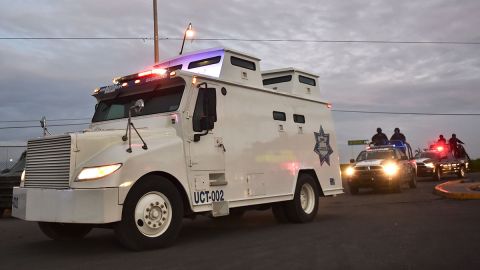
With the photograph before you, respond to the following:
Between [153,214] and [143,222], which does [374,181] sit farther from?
[143,222]

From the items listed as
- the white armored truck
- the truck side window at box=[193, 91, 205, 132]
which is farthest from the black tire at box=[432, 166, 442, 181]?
the truck side window at box=[193, 91, 205, 132]

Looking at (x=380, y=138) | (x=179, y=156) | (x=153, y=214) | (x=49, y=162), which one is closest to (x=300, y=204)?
(x=179, y=156)

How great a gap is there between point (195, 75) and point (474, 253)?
4919 millimetres

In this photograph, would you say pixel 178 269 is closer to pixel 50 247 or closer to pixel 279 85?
pixel 50 247

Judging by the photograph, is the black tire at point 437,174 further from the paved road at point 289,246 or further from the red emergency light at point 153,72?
the red emergency light at point 153,72

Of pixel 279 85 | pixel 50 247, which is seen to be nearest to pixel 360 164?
pixel 279 85

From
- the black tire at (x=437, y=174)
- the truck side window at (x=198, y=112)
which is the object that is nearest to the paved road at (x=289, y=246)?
the truck side window at (x=198, y=112)

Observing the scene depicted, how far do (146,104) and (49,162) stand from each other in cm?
199

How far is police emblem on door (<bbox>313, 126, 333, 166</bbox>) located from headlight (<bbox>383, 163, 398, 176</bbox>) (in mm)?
7659

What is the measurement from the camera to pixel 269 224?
10984 mm

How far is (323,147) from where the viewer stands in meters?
12.1

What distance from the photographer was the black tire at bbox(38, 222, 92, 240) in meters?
8.48

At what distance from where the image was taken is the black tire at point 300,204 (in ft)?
35.0

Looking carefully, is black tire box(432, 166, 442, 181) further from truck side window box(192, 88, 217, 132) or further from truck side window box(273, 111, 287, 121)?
truck side window box(192, 88, 217, 132)
